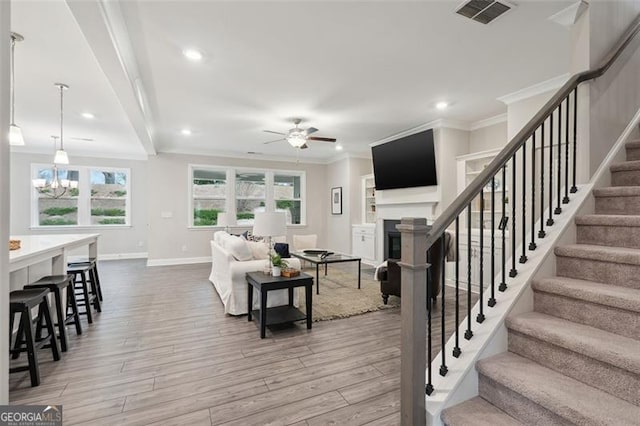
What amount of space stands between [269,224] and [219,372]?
1.45 metres

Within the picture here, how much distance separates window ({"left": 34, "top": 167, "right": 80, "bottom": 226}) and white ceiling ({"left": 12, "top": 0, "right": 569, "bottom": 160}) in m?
2.73

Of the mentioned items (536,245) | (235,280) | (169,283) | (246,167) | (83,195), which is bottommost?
(169,283)

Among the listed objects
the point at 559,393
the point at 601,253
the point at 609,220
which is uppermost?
the point at 609,220

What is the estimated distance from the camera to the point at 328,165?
8961mm

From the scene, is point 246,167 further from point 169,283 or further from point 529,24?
point 529,24

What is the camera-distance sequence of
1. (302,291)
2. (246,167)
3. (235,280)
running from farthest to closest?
(246,167) < (302,291) < (235,280)

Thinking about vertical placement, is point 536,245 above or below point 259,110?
below

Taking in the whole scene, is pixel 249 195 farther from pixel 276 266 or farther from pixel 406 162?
pixel 276 266

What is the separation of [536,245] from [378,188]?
4620 mm

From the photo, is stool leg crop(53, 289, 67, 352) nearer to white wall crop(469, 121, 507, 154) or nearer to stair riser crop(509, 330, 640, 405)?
stair riser crop(509, 330, 640, 405)

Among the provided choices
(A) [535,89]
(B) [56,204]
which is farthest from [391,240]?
(B) [56,204]

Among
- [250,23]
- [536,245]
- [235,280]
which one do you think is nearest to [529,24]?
[536,245]

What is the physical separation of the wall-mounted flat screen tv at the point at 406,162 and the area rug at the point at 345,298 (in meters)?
1.97

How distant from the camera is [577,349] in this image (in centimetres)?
140
